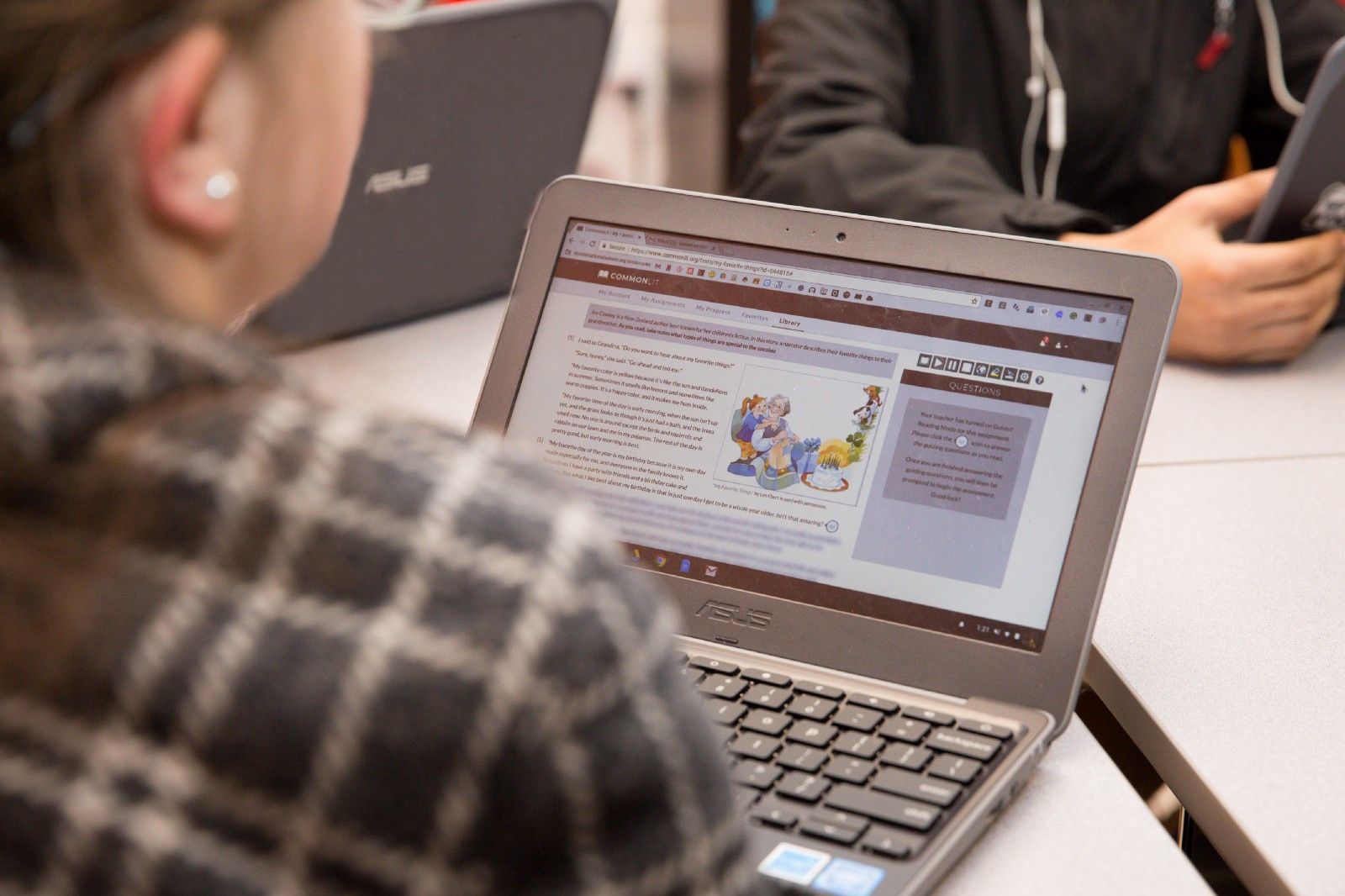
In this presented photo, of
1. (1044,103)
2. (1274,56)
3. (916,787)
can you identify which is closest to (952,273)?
(916,787)

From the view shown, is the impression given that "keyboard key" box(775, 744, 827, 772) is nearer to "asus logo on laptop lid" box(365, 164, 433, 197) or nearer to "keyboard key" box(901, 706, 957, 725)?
"keyboard key" box(901, 706, 957, 725)

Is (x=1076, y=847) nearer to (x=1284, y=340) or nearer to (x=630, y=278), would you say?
(x=630, y=278)

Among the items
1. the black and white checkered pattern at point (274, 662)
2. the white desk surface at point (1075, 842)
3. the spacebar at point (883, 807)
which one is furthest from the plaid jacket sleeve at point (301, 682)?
the spacebar at point (883, 807)

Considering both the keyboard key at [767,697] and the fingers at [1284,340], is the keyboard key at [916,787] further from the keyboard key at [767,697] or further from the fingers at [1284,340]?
the fingers at [1284,340]

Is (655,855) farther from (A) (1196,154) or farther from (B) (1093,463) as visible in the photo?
(A) (1196,154)

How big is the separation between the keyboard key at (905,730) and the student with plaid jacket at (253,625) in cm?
25

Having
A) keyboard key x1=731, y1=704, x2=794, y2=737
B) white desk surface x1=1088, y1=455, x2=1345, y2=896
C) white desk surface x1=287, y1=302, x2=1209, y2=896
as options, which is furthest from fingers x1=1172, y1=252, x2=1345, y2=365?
keyboard key x1=731, y1=704, x2=794, y2=737

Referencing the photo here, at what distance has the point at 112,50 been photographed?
0.33m

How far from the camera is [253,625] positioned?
31cm

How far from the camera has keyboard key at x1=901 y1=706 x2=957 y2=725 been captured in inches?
23.2

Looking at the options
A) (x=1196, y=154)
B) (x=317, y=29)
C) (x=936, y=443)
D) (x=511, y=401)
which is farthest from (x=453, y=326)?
(x=1196, y=154)

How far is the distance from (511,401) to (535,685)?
0.47 meters

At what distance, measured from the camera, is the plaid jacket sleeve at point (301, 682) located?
0.31m

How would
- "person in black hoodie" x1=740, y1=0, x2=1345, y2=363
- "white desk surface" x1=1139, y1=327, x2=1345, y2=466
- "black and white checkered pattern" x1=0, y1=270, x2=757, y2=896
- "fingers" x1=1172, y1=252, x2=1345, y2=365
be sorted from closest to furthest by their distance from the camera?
"black and white checkered pattern" x1=0, y1=270, x2=757, y2=896 < "white desk surface" x1=1139, y1=327, x2=1345, y2=466 < "fingers" x1=1172, y1=252, x2=1345, y2=365 < "person in black hoodie" x1=740, y1=0, x2=1345, y2=363
